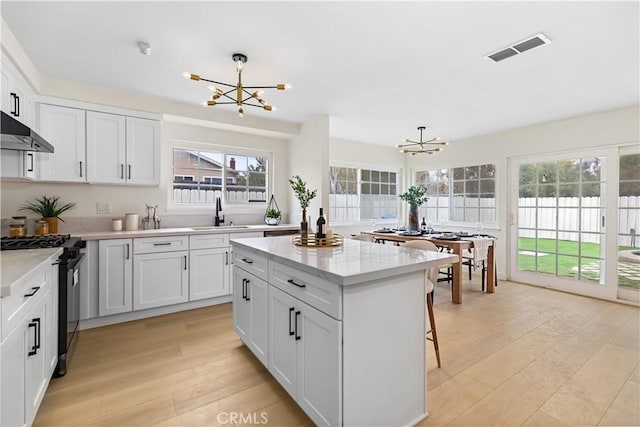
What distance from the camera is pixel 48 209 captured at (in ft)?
9.99

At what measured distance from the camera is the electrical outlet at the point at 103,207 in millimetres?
3439

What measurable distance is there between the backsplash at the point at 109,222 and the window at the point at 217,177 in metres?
0.23

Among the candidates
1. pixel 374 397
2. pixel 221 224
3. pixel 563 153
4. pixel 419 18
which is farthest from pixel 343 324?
pixel 563 153

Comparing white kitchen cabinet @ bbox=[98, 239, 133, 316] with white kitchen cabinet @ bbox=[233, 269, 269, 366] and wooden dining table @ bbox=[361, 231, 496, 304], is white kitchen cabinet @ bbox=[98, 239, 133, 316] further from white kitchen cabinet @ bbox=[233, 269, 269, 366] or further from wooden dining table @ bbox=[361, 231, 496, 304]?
wooden dining table @ bbox=[361, 231, 496, 304]

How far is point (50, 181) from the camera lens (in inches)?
120

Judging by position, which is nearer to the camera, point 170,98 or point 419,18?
point 419,18

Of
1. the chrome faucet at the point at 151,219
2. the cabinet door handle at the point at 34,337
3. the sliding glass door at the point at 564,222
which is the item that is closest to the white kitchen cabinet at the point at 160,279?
the chrome faucet at the point at 151,219

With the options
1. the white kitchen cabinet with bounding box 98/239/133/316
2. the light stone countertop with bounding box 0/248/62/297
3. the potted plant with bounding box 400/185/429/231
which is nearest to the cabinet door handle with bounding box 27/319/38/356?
the light stone countertop with bounding box 0/248/62/297

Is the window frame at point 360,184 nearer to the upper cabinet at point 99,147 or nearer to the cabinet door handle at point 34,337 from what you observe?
the upper cabinet at point 99,147

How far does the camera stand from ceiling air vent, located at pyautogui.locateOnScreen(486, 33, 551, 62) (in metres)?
2.20

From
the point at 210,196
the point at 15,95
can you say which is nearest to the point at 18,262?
the point at 15,95

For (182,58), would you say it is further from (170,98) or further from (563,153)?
(563,153)

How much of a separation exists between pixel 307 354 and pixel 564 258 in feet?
14.9

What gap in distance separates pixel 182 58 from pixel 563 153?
198 inches
